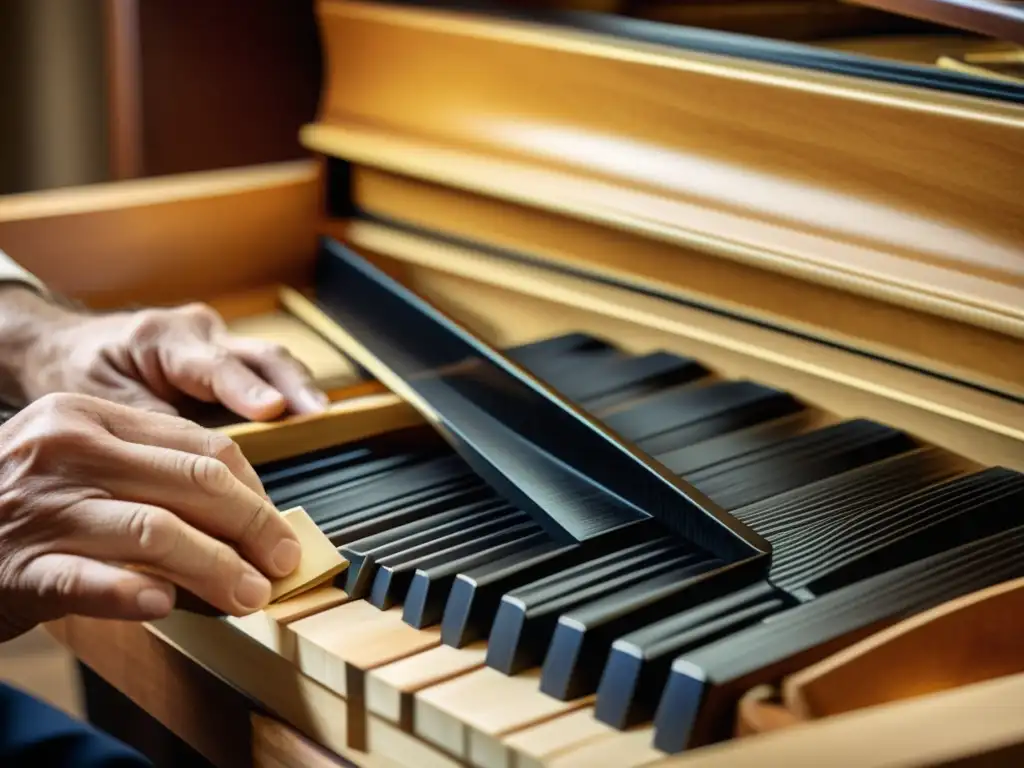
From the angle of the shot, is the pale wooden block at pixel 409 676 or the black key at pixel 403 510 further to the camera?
the black key at pixel 403 510

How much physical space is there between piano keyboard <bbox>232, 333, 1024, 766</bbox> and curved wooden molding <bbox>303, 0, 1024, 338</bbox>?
161mm

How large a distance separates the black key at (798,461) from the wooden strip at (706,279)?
77 millimetres

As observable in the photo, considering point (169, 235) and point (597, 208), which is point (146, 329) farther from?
point (597, 208)

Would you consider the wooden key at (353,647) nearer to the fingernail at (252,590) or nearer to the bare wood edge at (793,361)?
the fingernail at (252,590)

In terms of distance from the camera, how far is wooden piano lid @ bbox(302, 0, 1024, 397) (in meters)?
1.15

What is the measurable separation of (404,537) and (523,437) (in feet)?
0.67

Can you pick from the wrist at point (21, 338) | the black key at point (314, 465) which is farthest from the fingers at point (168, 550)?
the wrist at point (21, 338)

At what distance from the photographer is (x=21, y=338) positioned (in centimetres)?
139

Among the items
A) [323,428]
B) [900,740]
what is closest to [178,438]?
[323,428]

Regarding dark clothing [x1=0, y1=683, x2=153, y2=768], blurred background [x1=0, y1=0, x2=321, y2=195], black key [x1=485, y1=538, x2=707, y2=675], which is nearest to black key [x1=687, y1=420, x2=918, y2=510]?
black key [x1=485, y1=538, x2=707, y2=675]

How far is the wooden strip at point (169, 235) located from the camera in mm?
1549

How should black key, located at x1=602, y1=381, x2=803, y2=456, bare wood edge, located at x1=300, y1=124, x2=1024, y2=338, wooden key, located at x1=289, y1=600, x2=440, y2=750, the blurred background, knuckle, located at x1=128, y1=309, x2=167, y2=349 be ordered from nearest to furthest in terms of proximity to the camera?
wooden key, located at x1=289, y1=600, x2=440, y2=750 < bare wood edge, located at x1=300, y1=124, x2=1024, y2=338 < black key, located at x1=602, y1=381, x2=803, y2=456 < knuckle, located at x1=128, y1=309, x2=167, y2=349 < the blurred background

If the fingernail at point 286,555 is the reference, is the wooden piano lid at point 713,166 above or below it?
above

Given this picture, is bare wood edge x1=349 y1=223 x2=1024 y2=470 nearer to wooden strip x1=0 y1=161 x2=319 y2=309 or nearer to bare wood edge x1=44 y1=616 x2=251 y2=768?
wooden strip x1=0 y1=161 x2=319 y2=309
